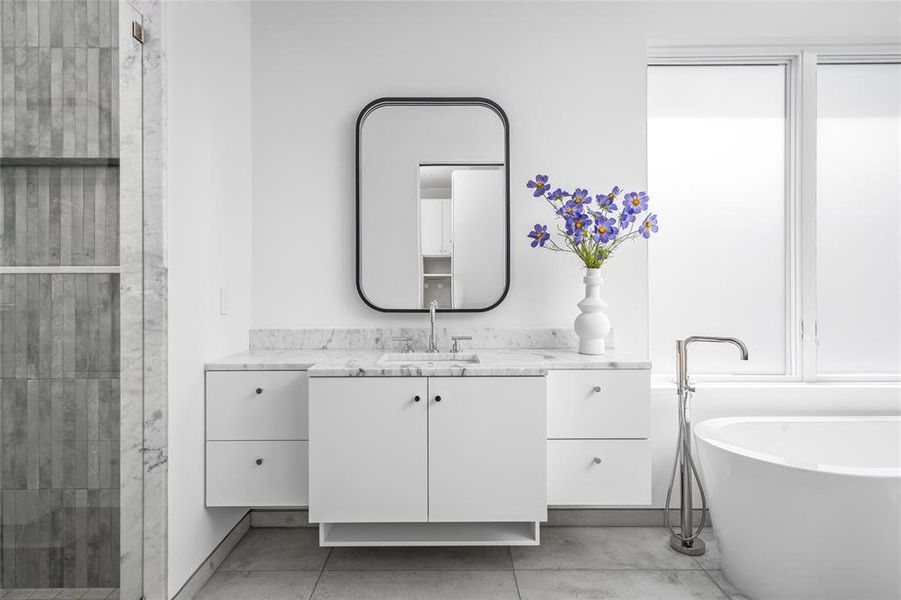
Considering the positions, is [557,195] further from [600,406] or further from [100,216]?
[100,216]

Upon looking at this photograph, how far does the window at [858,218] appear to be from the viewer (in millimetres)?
2473

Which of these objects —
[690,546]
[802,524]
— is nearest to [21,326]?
[802,524]

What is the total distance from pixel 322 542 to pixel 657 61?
8.62ft

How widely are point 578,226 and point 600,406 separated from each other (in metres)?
0.76

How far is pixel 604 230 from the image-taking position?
6.94 feet

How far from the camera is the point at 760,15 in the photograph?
2408 millimetres

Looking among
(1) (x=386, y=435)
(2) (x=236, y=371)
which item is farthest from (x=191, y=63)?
(1) (x=386, y=435)

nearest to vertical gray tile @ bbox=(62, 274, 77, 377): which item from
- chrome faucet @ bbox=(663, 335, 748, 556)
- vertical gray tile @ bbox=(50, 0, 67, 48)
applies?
vertical gray tile @ bbox=(50, 0, 67, 48)

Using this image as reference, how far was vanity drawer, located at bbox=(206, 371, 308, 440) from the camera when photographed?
1903mm

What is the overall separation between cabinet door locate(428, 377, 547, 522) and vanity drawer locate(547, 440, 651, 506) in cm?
13

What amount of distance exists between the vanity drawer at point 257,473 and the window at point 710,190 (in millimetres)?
1751

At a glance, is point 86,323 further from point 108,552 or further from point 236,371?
point 108,552

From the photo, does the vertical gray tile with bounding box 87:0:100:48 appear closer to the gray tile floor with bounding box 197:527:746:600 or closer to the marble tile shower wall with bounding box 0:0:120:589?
the marble tile shower wall with bounding box 0:0:120:589

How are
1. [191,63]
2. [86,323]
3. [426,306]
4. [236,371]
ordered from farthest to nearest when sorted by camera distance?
1. [426,306]
2. [236,371]
3. [191,63]
4. [86,323]
